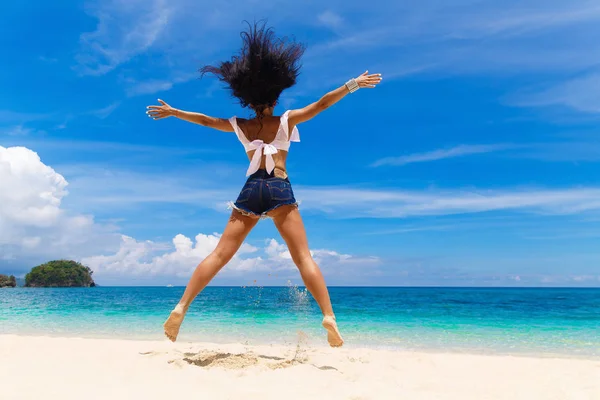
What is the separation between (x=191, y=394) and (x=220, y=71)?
2.83m

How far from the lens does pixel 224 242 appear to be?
397cm

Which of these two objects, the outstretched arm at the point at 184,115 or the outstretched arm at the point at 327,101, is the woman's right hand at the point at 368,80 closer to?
the outstretched arm at the point at 327,101

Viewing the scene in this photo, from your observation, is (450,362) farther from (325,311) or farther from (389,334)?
(389,334)

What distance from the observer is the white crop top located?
3.98 meters

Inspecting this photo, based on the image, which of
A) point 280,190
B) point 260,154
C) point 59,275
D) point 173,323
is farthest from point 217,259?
point 59,275

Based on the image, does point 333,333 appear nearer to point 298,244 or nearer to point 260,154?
point 298,244

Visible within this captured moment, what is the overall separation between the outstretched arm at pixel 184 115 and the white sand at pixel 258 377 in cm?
211

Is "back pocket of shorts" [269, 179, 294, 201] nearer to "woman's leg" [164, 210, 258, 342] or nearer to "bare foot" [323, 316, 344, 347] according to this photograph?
"woman's leg" [164, 210, 258, 342]

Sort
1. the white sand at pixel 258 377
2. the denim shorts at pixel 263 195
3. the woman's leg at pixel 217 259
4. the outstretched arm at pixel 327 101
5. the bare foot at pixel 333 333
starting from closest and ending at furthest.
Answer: the white sand at pixel 258 377 → the bare foot at pixel 333 333 → the woman's leg at pixel 217 259 → the denim shorts at pixel 263 195 → the outstretched arm at pixel 327 101

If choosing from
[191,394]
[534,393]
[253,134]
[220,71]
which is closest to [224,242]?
[253,134]

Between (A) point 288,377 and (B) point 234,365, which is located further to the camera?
(B) point 234,365

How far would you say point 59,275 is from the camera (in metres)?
91.5

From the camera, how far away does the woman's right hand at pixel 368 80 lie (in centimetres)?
398

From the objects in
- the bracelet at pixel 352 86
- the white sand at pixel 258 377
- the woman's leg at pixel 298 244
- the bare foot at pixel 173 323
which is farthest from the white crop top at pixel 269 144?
the white sand at pixel 258 377
